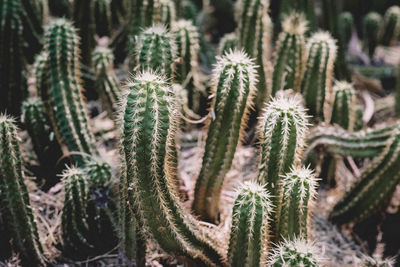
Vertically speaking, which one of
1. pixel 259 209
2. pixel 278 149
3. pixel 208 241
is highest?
pixel 278 149

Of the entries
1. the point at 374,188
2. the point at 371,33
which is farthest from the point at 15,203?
the point at 371,33

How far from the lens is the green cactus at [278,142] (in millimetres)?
2430

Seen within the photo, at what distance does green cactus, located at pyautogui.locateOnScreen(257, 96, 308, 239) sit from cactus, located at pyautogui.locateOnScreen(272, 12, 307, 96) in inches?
43.7

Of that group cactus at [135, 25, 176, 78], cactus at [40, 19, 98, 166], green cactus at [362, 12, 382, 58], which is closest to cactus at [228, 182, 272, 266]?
cactus at [135, 25, 176, 78]

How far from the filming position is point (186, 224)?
94.7 inches

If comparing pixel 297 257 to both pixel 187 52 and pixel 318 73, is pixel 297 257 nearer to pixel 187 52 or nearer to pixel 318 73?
pixel 318 73

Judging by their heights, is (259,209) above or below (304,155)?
below

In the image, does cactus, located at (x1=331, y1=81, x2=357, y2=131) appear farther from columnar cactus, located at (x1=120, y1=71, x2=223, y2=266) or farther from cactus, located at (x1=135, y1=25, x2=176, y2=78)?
columnar cactus, located at (x1=120, y1=71, x2=223, y2=266)

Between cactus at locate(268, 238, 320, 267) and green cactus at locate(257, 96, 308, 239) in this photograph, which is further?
green cactus at locate(257, 96, 308, 239)

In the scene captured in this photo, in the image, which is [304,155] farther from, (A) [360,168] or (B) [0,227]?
(B) [0,227]

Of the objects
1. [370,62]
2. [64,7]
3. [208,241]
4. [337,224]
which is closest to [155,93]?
[208,241]

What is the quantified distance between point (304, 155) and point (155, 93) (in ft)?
5.35

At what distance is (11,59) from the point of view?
374cm

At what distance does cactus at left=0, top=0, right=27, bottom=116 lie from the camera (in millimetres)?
3682
